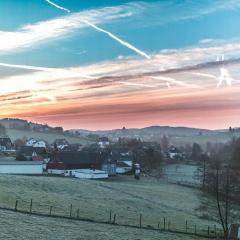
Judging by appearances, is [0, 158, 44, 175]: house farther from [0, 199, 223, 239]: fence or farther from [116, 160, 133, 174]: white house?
[0, 199, 223, 239]: fence

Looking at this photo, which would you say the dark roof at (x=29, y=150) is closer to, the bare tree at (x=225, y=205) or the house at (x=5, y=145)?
the house at (x=5, y=145)

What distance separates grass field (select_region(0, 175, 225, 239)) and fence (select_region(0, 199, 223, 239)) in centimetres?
10

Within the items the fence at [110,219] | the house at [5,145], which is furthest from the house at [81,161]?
the house at [5,145]

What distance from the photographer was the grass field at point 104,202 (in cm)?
4181

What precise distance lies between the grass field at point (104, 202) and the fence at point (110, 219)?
0.10m

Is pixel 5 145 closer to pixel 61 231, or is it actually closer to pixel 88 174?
pixel 88 174

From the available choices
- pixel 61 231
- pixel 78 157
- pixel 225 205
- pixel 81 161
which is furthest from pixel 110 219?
pixel 78 157

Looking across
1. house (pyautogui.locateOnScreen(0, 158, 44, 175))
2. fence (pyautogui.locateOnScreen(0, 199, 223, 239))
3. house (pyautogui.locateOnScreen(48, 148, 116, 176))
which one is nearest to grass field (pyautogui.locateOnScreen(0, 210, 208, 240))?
fence (pyautogui.locateOnScreen(0, 199, 223, 239))

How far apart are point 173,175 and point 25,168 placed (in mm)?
40961

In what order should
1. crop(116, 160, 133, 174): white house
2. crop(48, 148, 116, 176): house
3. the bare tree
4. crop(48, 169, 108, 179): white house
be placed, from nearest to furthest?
the bare tree, crop(48, 169, 108, 179): white house, crop(48, 148, 116, 176): house, crop(116, 160, 133, 174): white house

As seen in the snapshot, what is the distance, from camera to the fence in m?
39.8

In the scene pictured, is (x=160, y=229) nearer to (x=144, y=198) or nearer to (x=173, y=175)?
(x=144, y=198)

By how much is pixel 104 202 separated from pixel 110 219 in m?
11.8

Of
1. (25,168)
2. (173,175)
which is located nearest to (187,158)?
(173,175)
